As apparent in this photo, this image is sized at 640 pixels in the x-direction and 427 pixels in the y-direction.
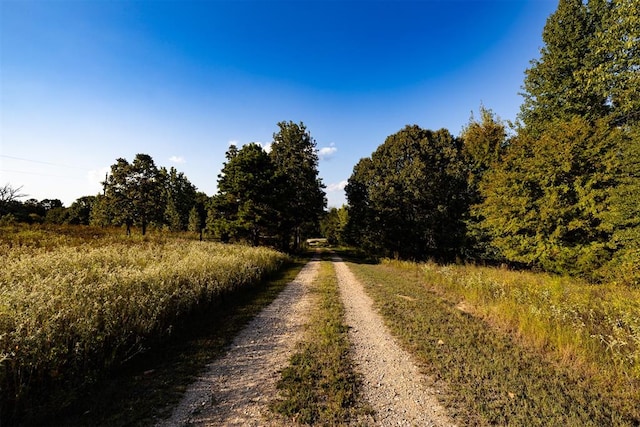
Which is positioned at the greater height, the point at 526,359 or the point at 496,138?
→ the point at 496,138

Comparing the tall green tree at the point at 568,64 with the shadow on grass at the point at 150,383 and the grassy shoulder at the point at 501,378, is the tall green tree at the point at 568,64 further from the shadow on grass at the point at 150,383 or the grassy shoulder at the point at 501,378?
the shadow on grass at the point at 150,383

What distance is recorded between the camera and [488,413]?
12.0 ft

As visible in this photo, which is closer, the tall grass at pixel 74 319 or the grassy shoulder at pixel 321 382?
the tall grass at pixel 74 319

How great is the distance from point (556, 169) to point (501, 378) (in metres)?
14.5

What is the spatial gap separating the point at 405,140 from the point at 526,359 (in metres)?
26.6

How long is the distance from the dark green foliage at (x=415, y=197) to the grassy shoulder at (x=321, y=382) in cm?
2198

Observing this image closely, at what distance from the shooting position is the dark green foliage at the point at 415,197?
2561cm

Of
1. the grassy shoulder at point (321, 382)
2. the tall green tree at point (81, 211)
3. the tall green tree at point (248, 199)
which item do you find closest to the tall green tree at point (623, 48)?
the grassy shoulder at point (321, 382)

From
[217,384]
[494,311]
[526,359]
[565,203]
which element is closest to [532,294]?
[494,311]

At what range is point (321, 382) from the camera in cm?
439

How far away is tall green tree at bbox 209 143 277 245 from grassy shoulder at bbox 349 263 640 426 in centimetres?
1828

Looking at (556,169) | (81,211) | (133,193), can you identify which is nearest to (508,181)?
(556,169)

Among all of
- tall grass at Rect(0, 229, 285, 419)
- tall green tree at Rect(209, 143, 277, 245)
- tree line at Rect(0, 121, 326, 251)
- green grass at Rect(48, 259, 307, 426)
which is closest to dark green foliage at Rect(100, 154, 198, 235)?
tree line at Rect(0, 121, 326, 251)

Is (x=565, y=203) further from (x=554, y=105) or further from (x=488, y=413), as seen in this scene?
(x=488, y=413)
